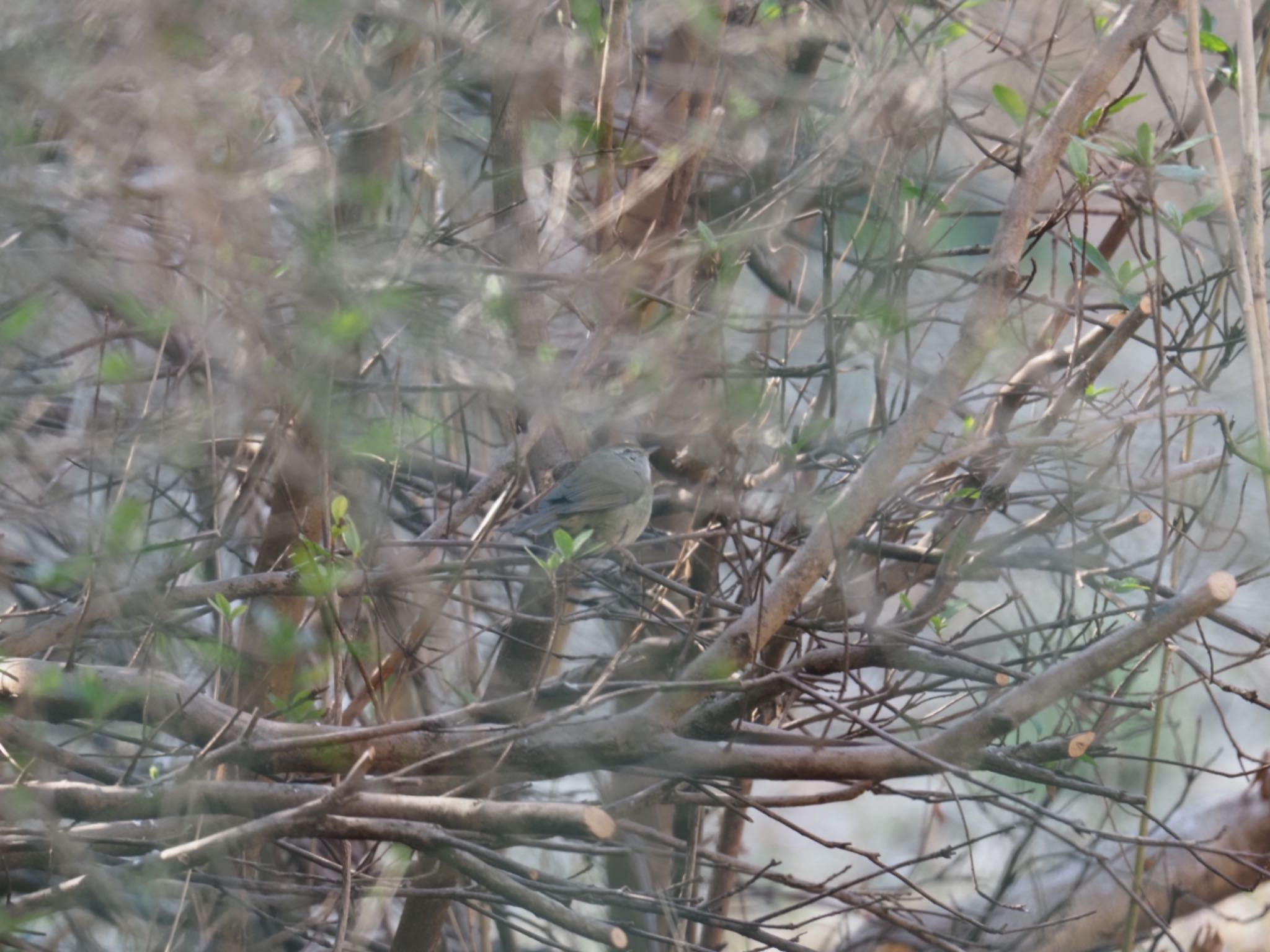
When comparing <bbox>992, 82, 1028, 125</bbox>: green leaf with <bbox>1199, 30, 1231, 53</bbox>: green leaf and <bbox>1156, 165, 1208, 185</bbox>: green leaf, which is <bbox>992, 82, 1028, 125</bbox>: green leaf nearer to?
<bbox>1199, 30, 1231, 53</bbox>: green leaf

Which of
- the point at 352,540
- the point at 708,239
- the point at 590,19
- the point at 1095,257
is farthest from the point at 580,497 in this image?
the point at 1095,257

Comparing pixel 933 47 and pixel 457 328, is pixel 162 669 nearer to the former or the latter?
pixel 457 328

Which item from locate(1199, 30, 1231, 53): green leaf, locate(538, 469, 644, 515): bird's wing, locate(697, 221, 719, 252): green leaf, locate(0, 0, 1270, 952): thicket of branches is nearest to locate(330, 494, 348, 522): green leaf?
locate(0, 0, 1270, 952): thicket of branches

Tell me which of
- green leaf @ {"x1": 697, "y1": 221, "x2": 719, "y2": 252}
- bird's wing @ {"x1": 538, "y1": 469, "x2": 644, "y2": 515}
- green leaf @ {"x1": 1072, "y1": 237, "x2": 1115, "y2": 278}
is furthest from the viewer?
bird's wing @ {"x1": 538, "y1": 469, "x2": 644, "y2": 515}

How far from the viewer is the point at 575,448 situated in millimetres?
3654

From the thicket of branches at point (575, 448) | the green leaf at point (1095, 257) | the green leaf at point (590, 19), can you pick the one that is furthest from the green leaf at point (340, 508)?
the green leaf at point (1095, 257)

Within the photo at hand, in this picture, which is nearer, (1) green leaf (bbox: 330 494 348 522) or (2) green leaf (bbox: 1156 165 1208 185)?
(2) green leaf (bbox: 1156 165 1208 185)

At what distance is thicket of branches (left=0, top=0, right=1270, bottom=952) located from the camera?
191cm

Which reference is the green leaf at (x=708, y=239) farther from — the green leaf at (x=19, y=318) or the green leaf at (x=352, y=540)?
the green leaf at (x=19, y=318)

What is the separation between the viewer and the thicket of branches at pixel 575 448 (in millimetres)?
1909

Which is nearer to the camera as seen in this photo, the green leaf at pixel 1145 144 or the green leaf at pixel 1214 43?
the green leaf at pixel 1145 144

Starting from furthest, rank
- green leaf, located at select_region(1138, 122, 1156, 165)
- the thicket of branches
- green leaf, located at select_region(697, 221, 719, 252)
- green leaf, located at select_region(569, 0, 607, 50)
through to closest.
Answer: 1. green leaf, located at select_region(569, 0, 607, 50)
2. green leaf, located at select_region(697, 221, 719, 252)
3. green leaf, located at select_region(1138, 122, 1156, 165)
4. the thicket of branches

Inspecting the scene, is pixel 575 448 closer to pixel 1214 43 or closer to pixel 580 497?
pixel 580 497

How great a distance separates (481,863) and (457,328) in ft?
3.27
